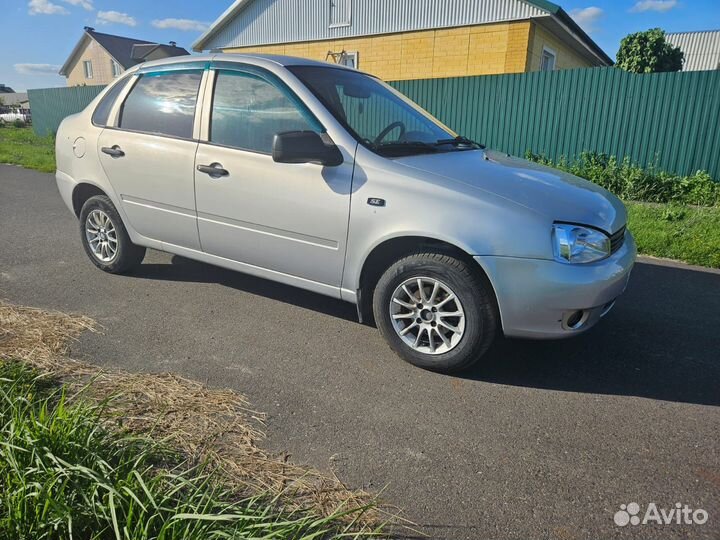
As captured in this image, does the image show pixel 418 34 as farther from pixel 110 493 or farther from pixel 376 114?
pixel 110 493

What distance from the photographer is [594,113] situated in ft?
33.5

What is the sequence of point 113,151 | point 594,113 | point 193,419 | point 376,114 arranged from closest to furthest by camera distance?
point 193,419 < point 376,114 < point 113,151 < point 594,113

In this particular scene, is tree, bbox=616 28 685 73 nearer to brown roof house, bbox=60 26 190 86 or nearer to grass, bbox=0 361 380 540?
grass, bbox=0 361 380 540

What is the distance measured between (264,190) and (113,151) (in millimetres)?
→ 1735

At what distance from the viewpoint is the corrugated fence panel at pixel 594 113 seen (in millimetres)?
9172

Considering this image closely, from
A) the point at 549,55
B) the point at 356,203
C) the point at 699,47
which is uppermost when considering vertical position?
the point at 699,47

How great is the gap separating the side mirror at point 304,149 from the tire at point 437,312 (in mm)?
815

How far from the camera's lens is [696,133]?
9.19m

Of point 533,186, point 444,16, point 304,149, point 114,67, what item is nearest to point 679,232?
point 533,186

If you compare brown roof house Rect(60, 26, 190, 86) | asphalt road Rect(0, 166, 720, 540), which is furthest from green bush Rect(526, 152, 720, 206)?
brown roof house Rect(60, 26, 190, 86)

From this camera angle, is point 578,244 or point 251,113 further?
point 251,113

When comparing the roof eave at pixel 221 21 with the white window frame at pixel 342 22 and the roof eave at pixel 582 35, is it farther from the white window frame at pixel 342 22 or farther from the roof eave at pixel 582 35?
the roof eave at pixel 582 35

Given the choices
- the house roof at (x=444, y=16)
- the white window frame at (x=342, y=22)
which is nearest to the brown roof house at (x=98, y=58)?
the house roof at (x=444, y=16)

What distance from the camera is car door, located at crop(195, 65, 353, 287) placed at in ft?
11.6
